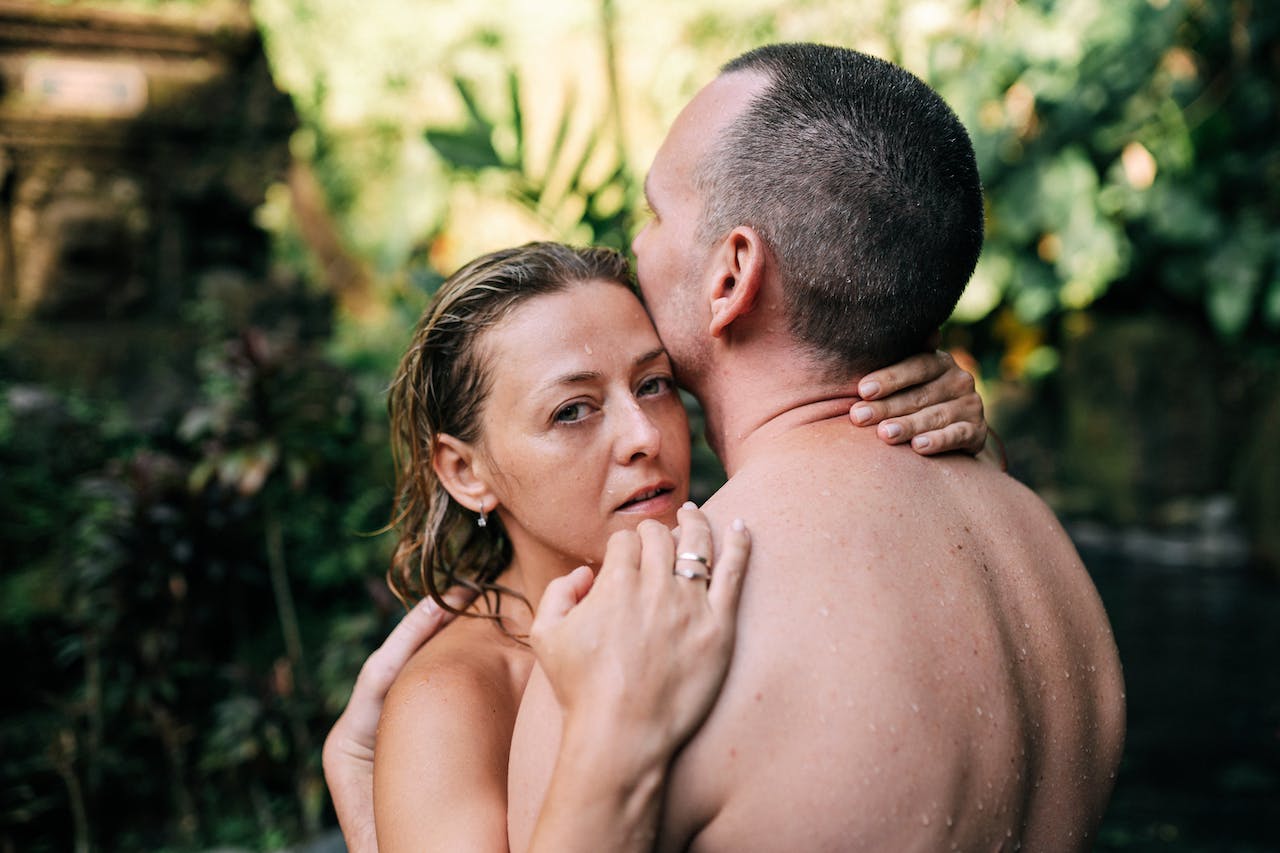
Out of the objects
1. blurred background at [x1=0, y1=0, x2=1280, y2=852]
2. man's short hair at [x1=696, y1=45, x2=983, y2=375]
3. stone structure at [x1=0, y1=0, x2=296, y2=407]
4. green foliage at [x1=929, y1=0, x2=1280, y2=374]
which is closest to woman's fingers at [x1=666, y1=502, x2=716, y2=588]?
man's short hair at [x1=696, y1=45, x2=983, y2=375]

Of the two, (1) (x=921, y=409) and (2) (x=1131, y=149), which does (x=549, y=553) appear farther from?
(2) (x=1131, y=149)

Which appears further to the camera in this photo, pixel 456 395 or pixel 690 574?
pixel 456 395

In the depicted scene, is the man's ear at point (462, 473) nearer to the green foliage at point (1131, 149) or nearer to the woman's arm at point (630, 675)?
the woman's arm at point (630, 675)

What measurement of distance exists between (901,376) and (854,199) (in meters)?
0.31

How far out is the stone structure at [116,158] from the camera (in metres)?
5.49

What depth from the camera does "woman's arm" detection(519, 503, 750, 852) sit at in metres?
1.31

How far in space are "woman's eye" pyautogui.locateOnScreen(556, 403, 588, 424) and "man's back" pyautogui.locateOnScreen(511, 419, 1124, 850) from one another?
378 millimetres

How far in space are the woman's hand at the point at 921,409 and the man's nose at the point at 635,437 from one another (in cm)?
38

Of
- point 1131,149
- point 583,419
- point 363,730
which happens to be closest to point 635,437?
point 583,419

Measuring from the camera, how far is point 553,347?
2.04 meters

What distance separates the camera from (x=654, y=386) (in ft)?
6.91

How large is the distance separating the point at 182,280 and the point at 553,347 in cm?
470

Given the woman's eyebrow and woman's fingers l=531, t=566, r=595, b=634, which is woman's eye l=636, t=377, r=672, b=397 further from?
woman's fingers l=531, t=566, r=595, b=634

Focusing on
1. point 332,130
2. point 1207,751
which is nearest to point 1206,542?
point 1207,751
